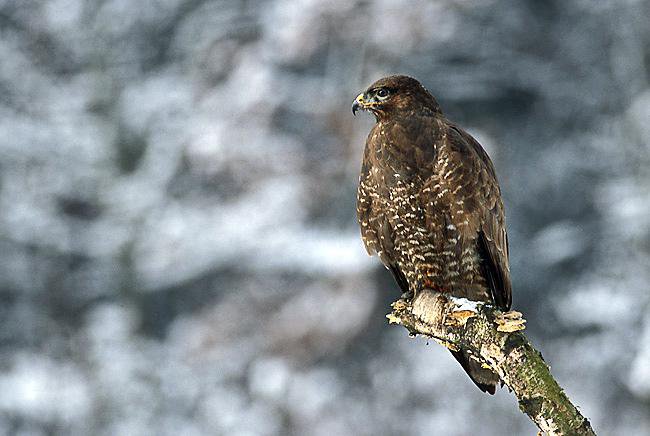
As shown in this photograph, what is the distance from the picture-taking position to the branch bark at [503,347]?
12.3 feet

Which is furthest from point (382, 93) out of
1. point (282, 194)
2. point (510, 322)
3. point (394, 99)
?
point (282, 194)

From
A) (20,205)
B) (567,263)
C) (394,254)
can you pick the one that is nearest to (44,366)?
(20,205)

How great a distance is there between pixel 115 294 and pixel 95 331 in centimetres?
75

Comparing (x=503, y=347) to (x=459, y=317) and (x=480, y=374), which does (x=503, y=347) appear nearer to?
(x=459, y=317)

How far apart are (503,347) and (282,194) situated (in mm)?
13037

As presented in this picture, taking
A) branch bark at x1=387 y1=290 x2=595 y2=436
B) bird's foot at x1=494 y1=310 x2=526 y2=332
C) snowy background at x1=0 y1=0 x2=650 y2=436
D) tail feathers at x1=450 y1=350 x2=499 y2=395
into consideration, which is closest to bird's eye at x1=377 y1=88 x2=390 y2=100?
branch bark at x1=387 y1=290 x2=595 y2=436

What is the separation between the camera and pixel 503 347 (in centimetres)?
409

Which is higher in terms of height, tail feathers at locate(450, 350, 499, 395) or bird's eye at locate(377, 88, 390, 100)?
bird's eye at locate(377, 88, 390, 100)

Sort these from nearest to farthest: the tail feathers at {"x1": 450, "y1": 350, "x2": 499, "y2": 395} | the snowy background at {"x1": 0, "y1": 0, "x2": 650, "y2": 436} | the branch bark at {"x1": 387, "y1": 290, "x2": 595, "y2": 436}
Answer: the branch bark at {"x1": 387, "y1": 290, "x2": 595, "y2": 436} → the tail feathers at {"x1": 450, "y1": 350, "x2": 499, "y2": 395} → the snowy background at {"x1": 0, "y1": 0, "x2": 650, "y2": 436}

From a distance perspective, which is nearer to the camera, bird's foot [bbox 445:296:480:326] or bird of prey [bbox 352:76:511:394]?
bird's foot [bbox 445:296:480:326]

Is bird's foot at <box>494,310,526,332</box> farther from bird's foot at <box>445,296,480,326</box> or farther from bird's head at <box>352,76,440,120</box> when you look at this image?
bird's head at <box>352,76,440,120</box>

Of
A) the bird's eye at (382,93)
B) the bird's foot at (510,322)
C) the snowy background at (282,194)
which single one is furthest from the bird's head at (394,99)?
the snowy background at (282,194)

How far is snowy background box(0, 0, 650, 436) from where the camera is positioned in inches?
590

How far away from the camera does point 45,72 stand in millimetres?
20531
